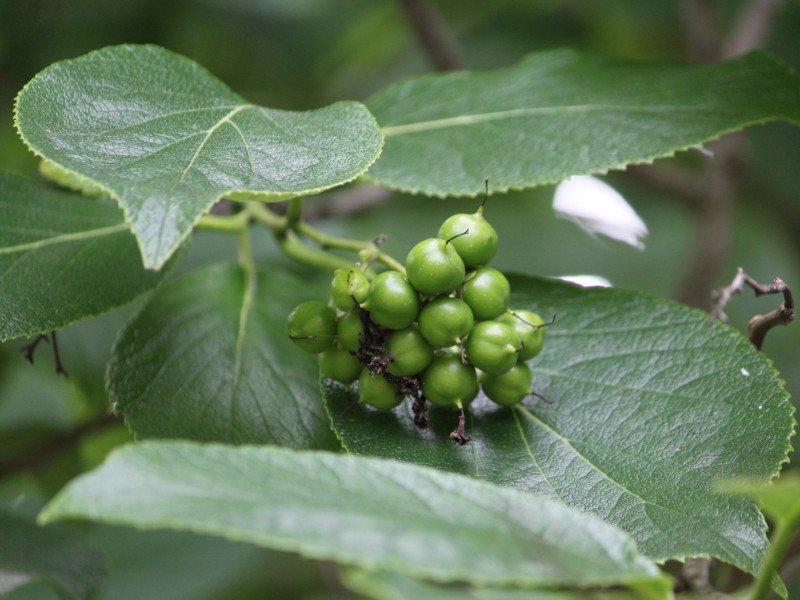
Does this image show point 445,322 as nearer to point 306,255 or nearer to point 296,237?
point 306,255

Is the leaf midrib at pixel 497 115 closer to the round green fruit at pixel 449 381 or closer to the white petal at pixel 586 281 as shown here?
the white petal at pixel 586 281

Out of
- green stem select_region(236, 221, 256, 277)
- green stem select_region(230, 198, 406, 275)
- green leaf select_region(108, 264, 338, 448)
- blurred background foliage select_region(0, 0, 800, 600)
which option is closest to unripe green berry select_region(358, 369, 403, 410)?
green leaf select_region(108, 264, 338, 448)

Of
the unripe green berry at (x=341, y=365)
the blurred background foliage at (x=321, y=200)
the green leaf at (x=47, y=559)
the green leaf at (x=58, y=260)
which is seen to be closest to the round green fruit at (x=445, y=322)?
the unripe green berry at (x=341, y=365)

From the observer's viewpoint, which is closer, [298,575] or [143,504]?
[143,504]

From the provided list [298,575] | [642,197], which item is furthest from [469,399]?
[642,197]

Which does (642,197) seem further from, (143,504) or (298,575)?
(143,504)

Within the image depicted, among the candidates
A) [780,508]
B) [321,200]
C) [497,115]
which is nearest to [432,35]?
[321,200]
